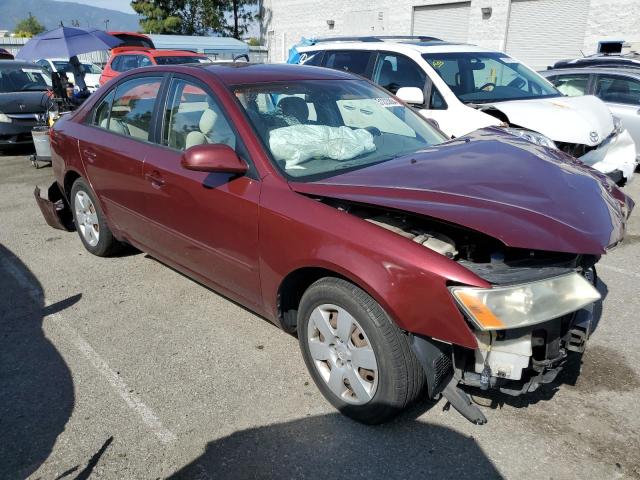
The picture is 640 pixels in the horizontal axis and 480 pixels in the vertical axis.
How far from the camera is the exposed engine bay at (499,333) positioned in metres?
2.31

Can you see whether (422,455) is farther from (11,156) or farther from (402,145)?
(11,156)

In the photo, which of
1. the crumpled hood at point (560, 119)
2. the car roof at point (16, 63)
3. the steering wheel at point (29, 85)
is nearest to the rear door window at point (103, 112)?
the crumpled hood at point (560, 119)

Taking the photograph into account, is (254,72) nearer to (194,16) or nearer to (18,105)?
(18,105)

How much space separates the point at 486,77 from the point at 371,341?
Answer: 17.0ft

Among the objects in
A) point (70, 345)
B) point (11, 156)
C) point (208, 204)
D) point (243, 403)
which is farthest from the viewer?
point (11, 156)

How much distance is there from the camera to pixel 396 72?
6566 mm

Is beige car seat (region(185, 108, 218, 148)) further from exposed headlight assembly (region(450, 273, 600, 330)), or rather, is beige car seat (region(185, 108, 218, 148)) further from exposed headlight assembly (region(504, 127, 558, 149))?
exposed headlight assembly (region(504, 127, 558, 149))

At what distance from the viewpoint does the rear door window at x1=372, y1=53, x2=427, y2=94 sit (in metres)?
6.38

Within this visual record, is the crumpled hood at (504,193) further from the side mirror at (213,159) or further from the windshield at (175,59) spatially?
the windshield at (175,59)

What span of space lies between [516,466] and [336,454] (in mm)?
819

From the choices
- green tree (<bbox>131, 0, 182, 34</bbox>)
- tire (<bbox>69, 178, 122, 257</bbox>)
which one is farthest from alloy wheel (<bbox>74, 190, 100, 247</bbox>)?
green tree (<bbox>131, 0, 182, 34</bbox>)

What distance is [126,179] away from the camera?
396 centimetres

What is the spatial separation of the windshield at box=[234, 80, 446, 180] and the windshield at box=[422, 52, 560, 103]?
264 cm

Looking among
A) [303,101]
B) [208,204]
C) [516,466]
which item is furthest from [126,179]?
[516,466]
